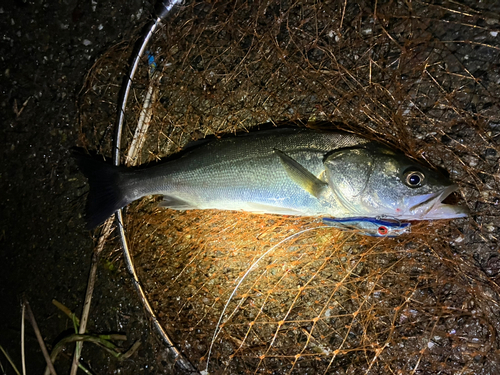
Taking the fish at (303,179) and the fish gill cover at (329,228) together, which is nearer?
the fish at (303,179)

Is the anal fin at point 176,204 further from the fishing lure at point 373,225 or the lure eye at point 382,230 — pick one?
the lure eye at point 382,230

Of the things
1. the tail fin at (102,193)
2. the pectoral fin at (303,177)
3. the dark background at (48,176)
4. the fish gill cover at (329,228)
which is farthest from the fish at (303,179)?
the dark background at (48,176)

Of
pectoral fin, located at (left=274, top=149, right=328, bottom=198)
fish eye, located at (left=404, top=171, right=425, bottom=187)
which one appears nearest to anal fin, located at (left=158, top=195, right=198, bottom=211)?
pectoral fin, located at (left=274, top=149, right=328, bottom=198)

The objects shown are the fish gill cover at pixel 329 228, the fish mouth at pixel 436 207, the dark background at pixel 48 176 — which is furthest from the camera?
the dark background at pixel 48 176

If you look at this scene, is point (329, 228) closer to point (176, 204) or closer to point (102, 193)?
point (176, 204)

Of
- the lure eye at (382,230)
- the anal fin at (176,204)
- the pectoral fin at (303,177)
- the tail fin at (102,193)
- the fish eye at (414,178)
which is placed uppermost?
the tail fin at (102,193)

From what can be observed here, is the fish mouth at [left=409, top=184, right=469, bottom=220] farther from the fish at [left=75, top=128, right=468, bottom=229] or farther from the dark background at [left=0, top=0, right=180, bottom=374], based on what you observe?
the dark background at [left=0, top=0, right=180, bottom=374]
